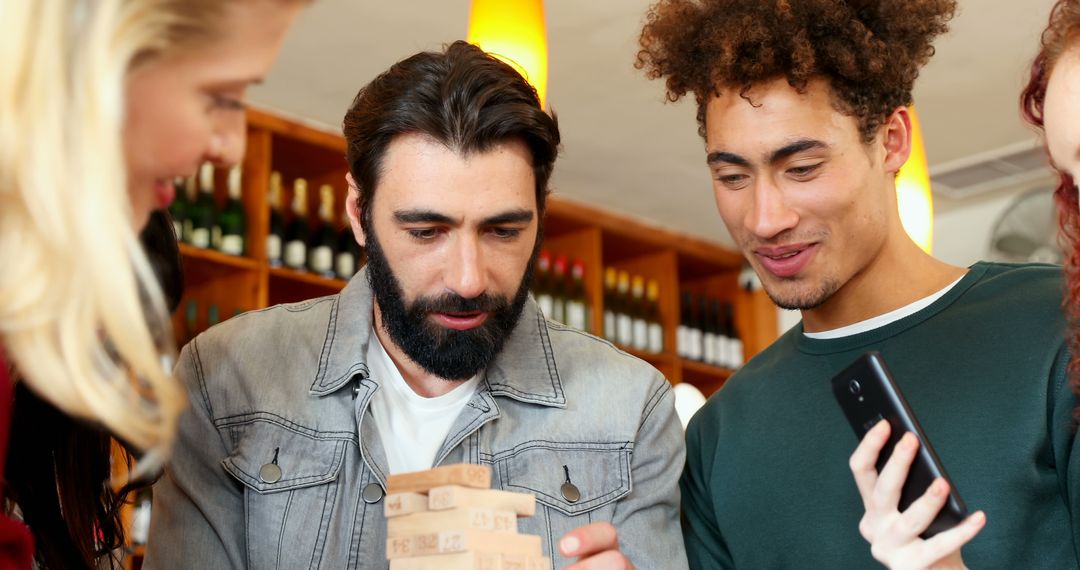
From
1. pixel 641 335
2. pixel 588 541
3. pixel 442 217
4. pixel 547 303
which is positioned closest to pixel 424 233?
pixel 442 217

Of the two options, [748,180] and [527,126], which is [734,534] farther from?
[527,126]

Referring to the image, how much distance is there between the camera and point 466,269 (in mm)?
1773

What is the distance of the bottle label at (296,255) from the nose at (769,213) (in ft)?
8.43

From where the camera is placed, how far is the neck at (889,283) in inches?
72.9

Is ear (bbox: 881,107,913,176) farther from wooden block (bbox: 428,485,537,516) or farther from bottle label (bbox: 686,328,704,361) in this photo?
bottle label (bbox: 686,328,704,361)

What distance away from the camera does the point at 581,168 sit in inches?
183

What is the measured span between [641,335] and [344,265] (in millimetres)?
1492

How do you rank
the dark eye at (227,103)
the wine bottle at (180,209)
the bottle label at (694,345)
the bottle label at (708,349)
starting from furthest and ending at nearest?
the bottle label at (708,349) → the bottle label at (694,345) → the wine bottle at (180,209) → the dark eye at (227,103)

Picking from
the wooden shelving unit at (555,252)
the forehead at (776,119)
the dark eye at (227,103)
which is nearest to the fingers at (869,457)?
the forehead at (776,119)

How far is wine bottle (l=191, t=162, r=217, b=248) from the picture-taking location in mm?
3893

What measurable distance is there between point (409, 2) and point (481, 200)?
67.4 inches

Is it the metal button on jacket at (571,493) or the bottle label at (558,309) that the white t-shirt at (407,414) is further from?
the bottle label at (558,309)

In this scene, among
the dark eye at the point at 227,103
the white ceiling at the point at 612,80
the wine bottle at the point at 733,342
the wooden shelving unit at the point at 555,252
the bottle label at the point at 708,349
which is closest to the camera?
the dark eye at the point at 227,103

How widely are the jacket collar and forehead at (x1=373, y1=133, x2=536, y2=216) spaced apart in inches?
7.0
